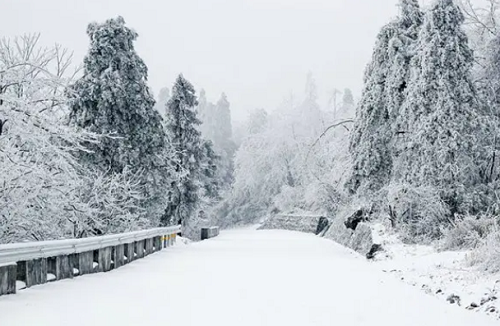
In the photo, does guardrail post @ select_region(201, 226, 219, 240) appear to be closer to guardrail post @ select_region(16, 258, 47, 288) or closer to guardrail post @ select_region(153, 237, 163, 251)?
guardrail post @ select_region(153, 237, 163, 251)

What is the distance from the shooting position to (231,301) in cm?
901

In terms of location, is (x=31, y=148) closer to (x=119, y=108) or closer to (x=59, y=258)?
(x=59, y=258)

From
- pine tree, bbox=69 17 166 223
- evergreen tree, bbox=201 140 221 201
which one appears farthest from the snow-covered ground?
evergreen tree, bbox=201 140 221 201

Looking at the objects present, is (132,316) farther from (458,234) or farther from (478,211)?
(478,211)

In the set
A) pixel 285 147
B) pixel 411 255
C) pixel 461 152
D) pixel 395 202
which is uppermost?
pixel 285 147

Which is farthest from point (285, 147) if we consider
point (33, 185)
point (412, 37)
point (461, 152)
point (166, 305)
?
point (166, 305)

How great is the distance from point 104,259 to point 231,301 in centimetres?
548

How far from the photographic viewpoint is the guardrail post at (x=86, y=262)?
1195 centimetres

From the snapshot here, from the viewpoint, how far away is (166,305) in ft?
28.1

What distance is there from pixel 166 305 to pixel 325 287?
3.64 metres

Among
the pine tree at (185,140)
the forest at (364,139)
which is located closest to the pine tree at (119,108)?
the forest at (364,139)

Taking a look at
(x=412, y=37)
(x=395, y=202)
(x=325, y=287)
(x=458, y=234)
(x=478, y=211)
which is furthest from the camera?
(x=412, y=37)

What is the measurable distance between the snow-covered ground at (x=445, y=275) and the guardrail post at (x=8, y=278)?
7075 millimetres

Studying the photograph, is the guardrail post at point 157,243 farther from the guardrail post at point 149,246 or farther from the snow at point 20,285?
the snow at point 20,285
